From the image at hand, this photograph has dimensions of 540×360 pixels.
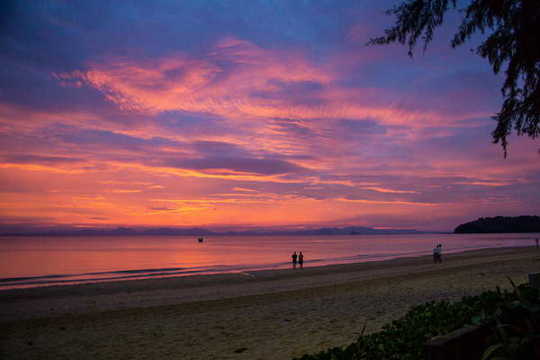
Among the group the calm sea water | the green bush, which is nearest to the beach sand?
the green bush

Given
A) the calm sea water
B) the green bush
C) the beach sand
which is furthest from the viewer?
the calm sea water

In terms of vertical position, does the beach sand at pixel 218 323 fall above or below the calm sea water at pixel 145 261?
above

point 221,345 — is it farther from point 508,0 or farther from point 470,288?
point 470,288

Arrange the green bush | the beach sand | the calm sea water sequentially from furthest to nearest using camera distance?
the calm sea water < the beach sand < the green bush

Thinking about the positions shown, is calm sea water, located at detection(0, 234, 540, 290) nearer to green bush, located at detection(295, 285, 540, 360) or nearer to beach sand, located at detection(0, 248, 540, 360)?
beach sand, located at detection(0, 248, 540, 360)

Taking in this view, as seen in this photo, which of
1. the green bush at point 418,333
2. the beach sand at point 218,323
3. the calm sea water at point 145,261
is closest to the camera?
the green bush at point 418,333

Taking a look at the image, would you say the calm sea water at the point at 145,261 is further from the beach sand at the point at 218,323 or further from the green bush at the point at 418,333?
the green bush at the point at 418,333

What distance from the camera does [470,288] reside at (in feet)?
51.0

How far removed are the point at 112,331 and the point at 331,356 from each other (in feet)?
28.8

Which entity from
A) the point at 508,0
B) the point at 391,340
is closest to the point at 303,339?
the point at 391,340

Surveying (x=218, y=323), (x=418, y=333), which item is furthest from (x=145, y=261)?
(x=418, y=333)

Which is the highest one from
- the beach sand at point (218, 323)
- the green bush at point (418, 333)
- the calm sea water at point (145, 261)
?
the green bush at point (418, 333)

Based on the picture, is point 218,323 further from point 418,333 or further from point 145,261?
point 145,261

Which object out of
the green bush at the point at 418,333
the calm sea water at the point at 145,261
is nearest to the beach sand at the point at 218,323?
the green bush at the point at 418,333
